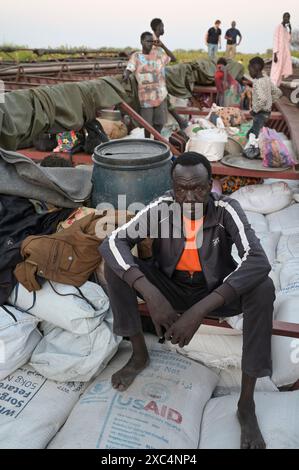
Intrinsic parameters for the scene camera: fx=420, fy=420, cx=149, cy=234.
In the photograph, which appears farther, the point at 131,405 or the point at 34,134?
the point at 34,134

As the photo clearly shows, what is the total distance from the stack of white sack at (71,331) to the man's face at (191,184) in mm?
623

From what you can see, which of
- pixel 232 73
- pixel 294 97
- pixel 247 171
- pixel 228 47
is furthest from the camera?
pixel 228 47

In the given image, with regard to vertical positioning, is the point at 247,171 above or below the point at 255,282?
below

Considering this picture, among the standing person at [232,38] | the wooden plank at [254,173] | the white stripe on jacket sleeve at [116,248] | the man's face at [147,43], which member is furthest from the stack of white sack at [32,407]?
the standing person at [232,38]

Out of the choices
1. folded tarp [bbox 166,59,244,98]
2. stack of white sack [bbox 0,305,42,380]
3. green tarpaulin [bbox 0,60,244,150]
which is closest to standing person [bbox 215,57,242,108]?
folded tarp [bbox 166,59,244,98]

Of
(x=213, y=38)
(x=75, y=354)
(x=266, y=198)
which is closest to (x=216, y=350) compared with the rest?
(x=75, y=354)

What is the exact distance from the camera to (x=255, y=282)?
1.55 metres

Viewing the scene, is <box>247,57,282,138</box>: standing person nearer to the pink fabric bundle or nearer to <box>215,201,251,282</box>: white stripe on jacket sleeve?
the pink fabric bundle

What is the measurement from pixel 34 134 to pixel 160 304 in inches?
91.6

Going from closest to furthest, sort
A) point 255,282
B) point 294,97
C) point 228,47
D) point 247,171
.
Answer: point 255,282
point 247,171
point 294,97
point 228,47

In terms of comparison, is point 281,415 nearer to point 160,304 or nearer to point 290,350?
point 290,350

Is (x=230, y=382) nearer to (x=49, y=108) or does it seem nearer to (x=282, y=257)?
(x=282, y=257)
